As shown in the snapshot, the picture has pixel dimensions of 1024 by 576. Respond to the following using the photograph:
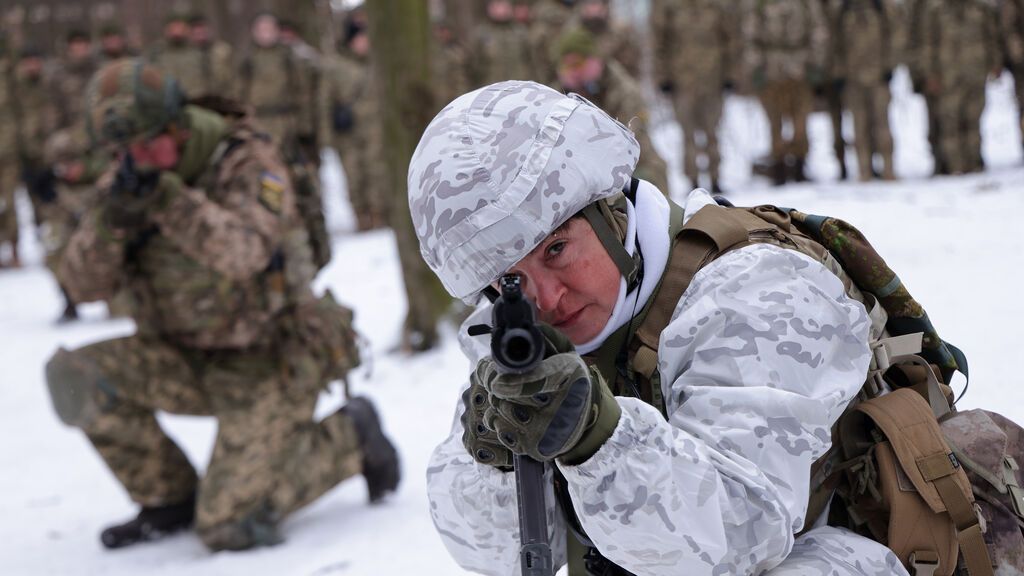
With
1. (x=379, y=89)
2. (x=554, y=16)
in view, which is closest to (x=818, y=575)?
(x=379, y=89)

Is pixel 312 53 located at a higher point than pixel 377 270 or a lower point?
higher

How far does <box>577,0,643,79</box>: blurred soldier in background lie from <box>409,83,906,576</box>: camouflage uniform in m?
5.81

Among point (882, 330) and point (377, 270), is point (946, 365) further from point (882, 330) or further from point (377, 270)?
point (377, 270)

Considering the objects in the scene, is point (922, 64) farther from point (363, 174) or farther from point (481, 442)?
point (481, 442)

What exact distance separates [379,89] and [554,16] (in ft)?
16.1

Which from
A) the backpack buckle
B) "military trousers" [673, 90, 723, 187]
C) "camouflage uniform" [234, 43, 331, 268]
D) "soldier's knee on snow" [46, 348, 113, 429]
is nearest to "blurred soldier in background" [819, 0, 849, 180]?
"military trousers" [673, 90, 723, 187]

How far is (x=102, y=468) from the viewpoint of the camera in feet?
16.7

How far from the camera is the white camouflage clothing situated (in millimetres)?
1529

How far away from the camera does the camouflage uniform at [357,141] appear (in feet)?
34.3

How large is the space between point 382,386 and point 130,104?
216cm

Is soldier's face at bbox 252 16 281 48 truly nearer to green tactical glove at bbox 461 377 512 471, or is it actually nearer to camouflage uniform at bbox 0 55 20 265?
camouflage uniform at bbox 0 55 20 265

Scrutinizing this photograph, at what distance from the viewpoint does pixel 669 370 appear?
1736 millimetres

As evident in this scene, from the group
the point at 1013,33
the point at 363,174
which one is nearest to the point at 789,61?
the point at 1013,33

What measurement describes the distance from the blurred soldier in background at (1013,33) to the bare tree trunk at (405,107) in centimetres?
538
